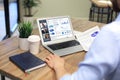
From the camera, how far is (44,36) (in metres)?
1.48

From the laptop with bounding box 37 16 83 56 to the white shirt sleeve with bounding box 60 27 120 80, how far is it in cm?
63

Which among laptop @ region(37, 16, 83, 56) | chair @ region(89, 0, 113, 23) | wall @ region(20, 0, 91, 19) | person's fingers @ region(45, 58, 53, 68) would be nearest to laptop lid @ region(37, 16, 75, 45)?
laptop @ region(37, 16, 83, 56)

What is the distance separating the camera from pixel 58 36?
5.01 feet

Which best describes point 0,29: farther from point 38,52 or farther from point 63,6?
point 38,52

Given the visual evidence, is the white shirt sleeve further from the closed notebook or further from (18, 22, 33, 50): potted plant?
(18, 22, 33, 50): potted plant

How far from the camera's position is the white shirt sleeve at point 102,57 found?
0.72 meters

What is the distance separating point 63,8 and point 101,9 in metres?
0.95

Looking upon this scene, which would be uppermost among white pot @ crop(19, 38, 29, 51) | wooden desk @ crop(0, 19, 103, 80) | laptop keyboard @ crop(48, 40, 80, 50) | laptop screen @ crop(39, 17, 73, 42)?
laptop screen @ crop(39, 17, 73, 42)

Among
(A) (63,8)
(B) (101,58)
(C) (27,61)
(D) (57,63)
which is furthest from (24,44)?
(A) (63,8)

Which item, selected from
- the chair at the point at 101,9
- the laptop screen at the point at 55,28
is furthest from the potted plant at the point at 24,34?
the chair at the point at 101,9

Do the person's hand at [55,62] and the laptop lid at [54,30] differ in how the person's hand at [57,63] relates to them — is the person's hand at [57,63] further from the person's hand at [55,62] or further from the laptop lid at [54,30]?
the laptop lid at [54,30]

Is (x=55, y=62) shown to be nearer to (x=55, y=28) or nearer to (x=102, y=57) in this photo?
(x=55, y=28)

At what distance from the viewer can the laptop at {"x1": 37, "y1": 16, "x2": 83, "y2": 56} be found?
1441 millimetres

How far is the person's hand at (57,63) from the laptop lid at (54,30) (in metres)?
0.22
